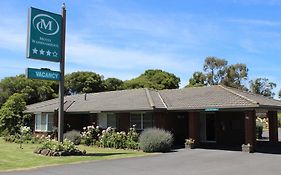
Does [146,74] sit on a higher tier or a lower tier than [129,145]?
higher

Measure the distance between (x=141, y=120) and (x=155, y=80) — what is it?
43040 millimetres

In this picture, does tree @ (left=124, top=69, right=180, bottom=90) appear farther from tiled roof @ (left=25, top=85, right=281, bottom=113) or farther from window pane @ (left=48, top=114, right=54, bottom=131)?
window pane @ (left=48, top=114, right=54, bottom=131)

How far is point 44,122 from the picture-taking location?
3456cm

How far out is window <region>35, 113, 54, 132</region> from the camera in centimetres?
3406

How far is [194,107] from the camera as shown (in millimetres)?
23547

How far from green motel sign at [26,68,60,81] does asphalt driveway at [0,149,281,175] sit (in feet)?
18.1

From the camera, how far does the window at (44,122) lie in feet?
112

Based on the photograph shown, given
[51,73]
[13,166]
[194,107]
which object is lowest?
[13,166]

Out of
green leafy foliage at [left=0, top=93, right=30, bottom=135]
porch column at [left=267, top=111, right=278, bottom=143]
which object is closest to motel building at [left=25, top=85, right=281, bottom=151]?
porch column at [left=267, top=111, right=278, bottom=143]

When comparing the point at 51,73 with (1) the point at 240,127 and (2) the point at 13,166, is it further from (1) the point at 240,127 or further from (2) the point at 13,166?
(1) the point at 240,127

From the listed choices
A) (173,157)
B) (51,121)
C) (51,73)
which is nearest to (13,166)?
(51,73)

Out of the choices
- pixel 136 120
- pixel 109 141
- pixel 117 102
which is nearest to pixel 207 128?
pixel 136 120

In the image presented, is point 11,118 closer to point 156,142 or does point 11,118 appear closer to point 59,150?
point 59,150

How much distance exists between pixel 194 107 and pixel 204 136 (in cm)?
474
